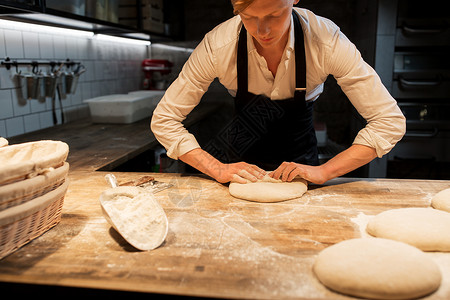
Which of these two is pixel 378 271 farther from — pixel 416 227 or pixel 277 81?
pixel 277 81

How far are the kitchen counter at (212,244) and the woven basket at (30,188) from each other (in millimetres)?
129

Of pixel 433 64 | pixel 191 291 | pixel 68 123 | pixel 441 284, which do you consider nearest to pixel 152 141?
pixel 68 123

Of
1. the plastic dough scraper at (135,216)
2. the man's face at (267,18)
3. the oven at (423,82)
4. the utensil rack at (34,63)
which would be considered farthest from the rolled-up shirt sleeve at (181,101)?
the oven at (423,82)

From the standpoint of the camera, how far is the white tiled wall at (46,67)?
2135 mm

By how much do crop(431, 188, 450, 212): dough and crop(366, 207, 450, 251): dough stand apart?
0.05 metres

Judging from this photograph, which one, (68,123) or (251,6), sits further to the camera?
(68,123)

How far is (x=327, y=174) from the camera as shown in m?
1.31

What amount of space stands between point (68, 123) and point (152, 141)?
34.0 inches

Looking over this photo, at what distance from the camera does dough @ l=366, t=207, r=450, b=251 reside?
34.7 inches

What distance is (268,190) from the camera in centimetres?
120

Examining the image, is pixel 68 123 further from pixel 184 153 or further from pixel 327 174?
pixel 327 174

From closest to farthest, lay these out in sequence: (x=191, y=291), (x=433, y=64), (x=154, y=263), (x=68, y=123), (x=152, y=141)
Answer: (x=191, y=291) < (x=154, y=263) < (x=152, y=141) < (x=68, y=123) < (x=433, y=64)

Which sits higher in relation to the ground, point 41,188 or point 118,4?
point 118,4

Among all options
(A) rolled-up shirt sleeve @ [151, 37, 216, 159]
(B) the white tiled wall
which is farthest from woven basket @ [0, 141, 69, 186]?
(B) the white tiled wall
